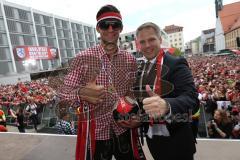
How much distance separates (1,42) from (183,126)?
2292 inches

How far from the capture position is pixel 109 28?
73.2 inches

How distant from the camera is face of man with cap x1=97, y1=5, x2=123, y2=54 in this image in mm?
1862

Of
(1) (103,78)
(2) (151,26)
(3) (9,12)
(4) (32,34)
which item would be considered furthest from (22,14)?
(2) (151,26)

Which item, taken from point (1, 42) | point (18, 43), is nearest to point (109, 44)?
point (1, 42)

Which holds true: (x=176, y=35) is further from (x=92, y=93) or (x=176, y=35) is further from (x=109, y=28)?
(x=92, y=93)

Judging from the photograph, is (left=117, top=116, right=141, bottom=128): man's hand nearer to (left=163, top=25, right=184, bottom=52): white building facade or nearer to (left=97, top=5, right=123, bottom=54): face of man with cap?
(left=97, top=5, right=123, bottom=54): face of man with cap

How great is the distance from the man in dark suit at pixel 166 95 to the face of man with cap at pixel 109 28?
7.4 inches

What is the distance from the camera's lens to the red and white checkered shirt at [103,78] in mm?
1770

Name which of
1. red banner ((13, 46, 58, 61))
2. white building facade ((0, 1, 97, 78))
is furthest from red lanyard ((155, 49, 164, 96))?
white building facade ((0, 1, 97, 78))

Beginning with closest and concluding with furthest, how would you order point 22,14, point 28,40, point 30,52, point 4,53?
1. point 30,52
2. point 4,53
3. point 22,14
4. point 28,40

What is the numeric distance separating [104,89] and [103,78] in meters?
0.16

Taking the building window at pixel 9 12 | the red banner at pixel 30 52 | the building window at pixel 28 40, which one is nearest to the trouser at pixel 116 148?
the red banner at pixel 30 52

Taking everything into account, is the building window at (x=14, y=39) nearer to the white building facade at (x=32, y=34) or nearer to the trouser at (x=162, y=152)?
the white building facade at (x=32, y=34)

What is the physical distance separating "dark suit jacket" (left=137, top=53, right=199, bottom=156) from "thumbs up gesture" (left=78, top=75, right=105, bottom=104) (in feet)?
0.96
